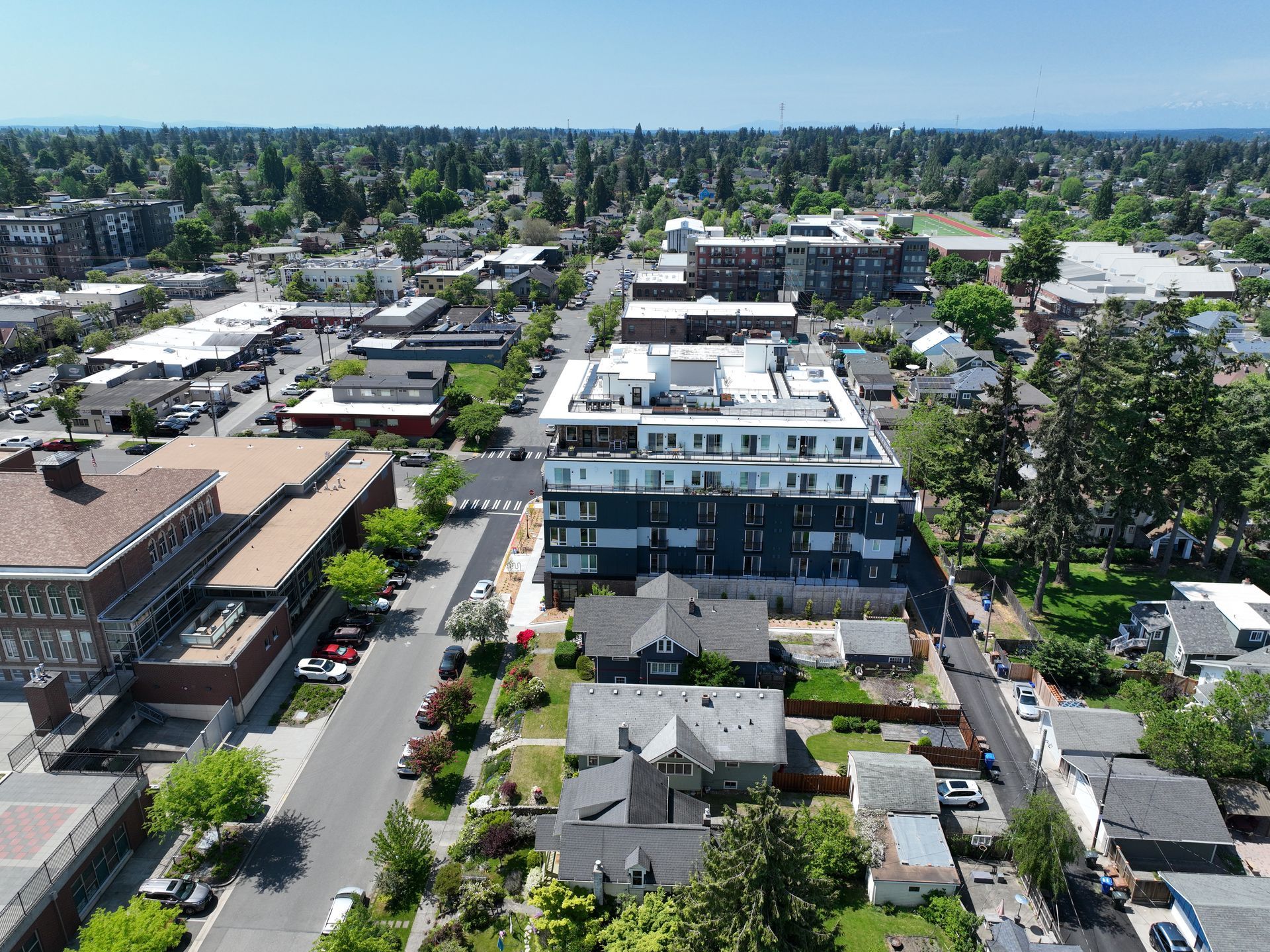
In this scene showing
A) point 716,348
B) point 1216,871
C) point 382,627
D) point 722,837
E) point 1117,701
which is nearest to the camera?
point 722,837

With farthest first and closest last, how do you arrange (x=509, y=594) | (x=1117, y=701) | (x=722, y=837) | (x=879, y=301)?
(x=879, y=301)
(x=509, y=594)
(x=1117, y=701)
(x=722, y=837)

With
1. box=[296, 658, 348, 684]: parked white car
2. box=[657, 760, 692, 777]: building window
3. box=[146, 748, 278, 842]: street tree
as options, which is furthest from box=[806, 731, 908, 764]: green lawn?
box=[146, 748, 278, 842]: street tree

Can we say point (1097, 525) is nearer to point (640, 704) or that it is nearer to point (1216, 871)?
point (1216, 871)

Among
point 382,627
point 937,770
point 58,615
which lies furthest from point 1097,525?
point 58,615

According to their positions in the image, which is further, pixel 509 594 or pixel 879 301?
pixel 879 301

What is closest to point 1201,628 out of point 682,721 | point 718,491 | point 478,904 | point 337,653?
point 718,491

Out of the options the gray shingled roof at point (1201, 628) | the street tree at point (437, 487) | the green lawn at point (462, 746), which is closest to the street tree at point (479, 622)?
the green lawn at point (462, 746)

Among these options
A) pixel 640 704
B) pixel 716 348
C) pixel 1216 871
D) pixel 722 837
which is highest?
pixel 716 348

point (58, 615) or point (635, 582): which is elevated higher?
point (58, 615)
